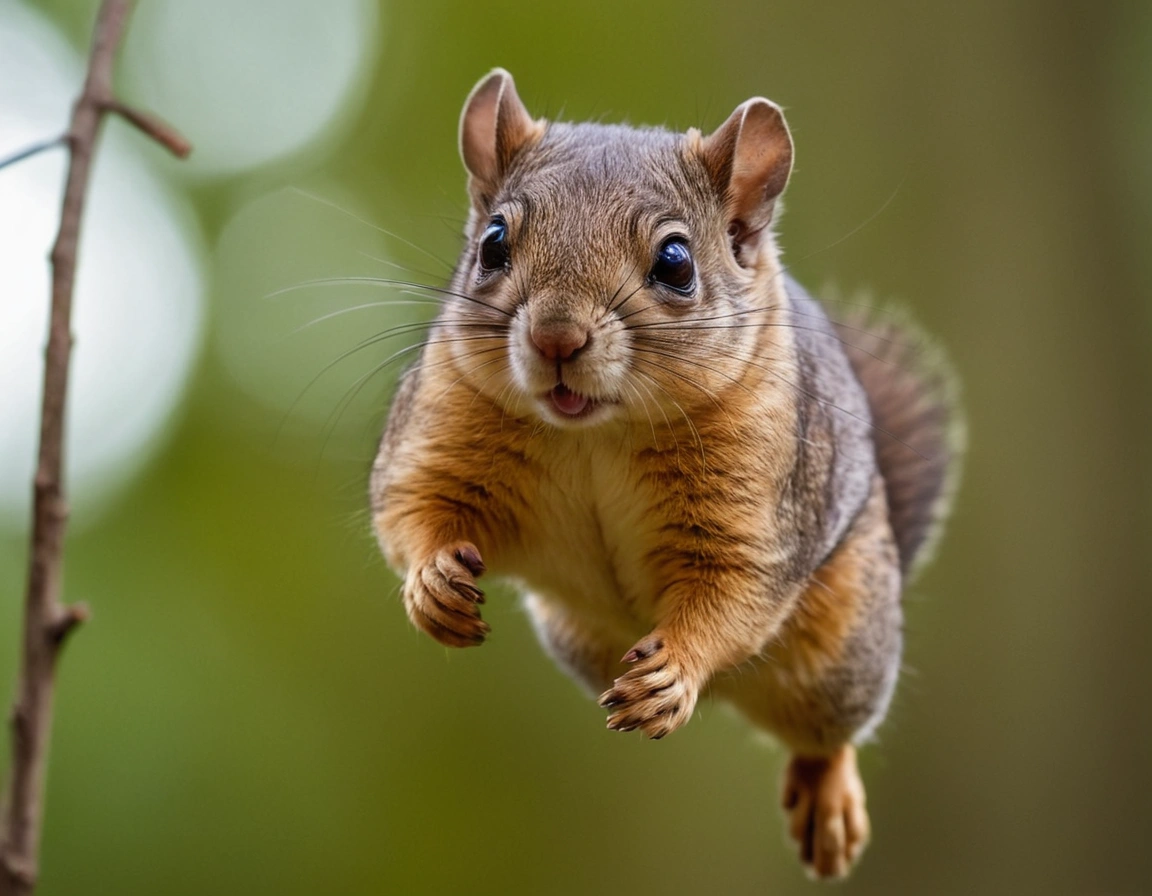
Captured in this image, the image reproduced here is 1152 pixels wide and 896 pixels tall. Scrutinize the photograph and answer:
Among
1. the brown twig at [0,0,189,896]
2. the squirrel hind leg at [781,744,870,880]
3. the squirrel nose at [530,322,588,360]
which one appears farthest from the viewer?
the squirrel hind leg at [781,744,870,880]

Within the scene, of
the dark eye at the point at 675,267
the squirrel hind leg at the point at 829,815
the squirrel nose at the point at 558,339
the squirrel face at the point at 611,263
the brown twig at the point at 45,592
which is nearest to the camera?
the brown twig at the point at 45,592

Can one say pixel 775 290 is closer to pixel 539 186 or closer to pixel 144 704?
pixel 539 186

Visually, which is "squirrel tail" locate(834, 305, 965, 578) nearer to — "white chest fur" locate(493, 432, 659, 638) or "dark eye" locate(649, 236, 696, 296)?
"white chest fur" locate(493, 432, 659, 638)

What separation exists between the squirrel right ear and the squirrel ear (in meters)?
0.41

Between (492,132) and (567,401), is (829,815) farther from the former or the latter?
(492,132)

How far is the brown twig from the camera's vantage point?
1777mm

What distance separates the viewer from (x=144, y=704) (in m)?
8.25

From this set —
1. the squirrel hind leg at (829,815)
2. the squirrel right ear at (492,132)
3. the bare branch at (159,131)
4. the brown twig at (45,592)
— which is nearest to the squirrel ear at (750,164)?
the squirrel right ear at (492,132)

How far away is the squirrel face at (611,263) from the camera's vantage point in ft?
7.70

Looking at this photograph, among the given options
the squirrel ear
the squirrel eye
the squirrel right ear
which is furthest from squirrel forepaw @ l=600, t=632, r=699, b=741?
the squirrel right ear

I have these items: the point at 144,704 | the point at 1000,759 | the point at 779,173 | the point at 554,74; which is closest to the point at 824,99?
the point at 554,74

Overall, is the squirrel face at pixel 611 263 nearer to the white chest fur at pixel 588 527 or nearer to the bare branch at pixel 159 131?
the white chest fur at pixel 588 527

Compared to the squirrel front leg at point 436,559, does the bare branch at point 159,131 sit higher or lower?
higher

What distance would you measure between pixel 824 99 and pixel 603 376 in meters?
4.88
